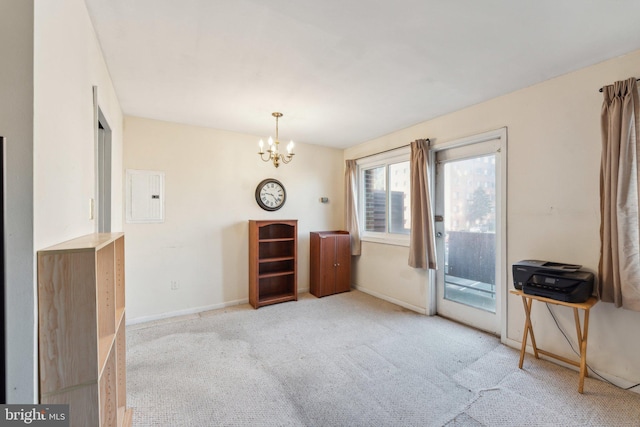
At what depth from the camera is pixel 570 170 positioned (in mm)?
2283

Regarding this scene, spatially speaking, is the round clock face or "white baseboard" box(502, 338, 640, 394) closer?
"white baseboard" box(502, 338, 640, 394)

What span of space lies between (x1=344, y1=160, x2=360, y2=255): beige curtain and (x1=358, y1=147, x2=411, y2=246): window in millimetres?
120

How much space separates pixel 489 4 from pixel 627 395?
2850 millimetres

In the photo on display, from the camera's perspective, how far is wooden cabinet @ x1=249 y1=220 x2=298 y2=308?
3.84m

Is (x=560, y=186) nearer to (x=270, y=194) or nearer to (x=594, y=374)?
(x=594, y=374)

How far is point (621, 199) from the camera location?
1.92 m

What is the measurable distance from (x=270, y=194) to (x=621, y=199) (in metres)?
3.71

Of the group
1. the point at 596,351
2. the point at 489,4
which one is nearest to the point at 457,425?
the point at 596,351

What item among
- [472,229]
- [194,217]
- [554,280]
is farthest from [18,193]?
[472,229]

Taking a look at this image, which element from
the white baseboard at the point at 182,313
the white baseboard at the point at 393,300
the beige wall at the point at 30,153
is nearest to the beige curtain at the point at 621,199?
the white baseboard at the point at 393,300

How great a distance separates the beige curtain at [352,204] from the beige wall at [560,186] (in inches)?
77.1

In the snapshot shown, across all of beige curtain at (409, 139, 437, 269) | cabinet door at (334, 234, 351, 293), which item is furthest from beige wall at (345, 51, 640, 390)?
cabinet door at (334, 234, 351, 293)

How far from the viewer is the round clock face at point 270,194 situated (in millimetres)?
4070

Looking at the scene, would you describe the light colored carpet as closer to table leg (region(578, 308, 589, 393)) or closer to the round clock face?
table leg (region(578, 308, 589, 393))
